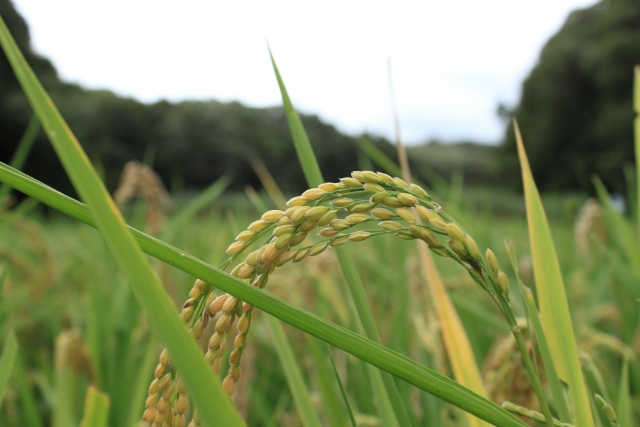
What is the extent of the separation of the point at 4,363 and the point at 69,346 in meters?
0.59

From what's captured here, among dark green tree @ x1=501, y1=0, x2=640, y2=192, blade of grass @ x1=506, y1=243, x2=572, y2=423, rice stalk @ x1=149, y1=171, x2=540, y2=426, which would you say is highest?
rice stalk @ x1=149, y1=171, x2=540, y2=426

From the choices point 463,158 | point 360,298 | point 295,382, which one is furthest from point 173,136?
point 360,298

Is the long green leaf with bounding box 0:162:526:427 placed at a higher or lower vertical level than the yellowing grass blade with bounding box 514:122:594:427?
higher

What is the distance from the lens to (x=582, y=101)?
23500 mm

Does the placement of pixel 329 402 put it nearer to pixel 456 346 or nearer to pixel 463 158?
pixel 456 346

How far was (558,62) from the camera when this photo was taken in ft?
76.2

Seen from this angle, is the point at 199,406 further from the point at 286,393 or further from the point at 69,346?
the point at 286,393

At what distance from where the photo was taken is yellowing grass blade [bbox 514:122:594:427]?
1.65 feet

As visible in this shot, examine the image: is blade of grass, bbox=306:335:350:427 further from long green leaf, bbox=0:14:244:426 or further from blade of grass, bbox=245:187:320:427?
long green leaf, bbox=0:14:244:426

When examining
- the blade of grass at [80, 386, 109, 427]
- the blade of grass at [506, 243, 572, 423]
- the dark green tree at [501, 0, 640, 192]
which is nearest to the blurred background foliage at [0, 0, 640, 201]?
the dark green tree at [501, 0, 640, 192]

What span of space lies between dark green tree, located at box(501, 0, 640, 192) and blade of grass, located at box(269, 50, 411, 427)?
69.6ft

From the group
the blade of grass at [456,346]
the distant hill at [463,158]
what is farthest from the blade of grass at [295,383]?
the distant hill at [463,158]

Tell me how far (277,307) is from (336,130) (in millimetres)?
29055

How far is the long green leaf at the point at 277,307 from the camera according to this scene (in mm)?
340
